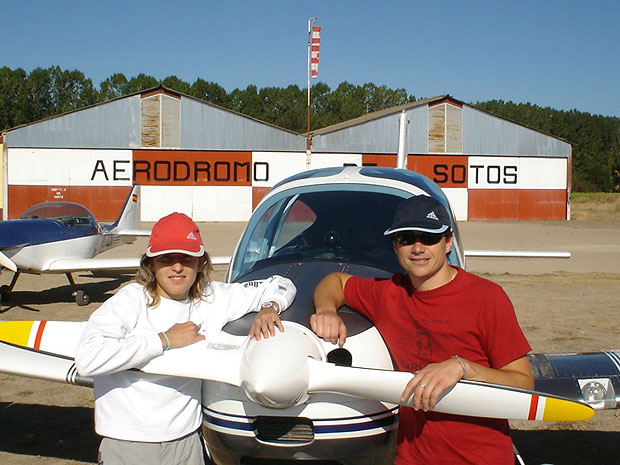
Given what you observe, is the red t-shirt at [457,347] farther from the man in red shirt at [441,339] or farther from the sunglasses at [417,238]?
the sunglasses at [417,238]

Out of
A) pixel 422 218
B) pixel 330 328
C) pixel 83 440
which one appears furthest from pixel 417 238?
pixel 83 440

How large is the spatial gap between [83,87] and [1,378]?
99.9 m

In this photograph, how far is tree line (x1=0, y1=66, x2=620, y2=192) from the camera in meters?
85.9

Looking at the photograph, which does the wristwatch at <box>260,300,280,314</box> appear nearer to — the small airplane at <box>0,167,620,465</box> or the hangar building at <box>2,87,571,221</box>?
the small airplane at <box>0,167,620,465</box>

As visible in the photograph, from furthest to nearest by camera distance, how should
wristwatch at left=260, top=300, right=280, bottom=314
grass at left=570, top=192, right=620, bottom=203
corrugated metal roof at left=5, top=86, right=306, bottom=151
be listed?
grass at left=570, top=192, right=620, bottom=203 → corrugated metal roof at left=5, top=86, right=306, bottom=151 → wristwatch at left=260, top=300, right=280, bottom=314

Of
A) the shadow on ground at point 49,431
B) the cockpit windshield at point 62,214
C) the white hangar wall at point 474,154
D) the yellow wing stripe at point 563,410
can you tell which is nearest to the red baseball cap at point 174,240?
the yellow wing stripe at point 563,410

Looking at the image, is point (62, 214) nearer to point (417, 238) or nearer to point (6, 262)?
point (6, 262)

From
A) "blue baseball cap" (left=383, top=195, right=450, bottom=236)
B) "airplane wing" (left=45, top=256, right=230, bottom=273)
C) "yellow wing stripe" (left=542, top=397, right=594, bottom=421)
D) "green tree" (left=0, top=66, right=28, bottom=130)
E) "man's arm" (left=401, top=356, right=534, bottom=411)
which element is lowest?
"airplane wing" (left=45, top=256, right=230, bottom=273)


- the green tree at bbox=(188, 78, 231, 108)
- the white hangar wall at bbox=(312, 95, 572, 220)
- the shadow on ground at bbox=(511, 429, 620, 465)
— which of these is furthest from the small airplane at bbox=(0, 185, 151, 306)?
the green tree at bbox=(188, 78, 231, 108)

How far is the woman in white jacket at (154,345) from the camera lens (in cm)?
222

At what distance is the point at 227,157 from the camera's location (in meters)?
31.1

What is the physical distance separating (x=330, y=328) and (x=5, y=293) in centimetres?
916

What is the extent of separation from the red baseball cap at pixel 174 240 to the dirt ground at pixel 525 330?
7.48 ft

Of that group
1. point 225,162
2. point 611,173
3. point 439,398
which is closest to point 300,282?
point 439,398
